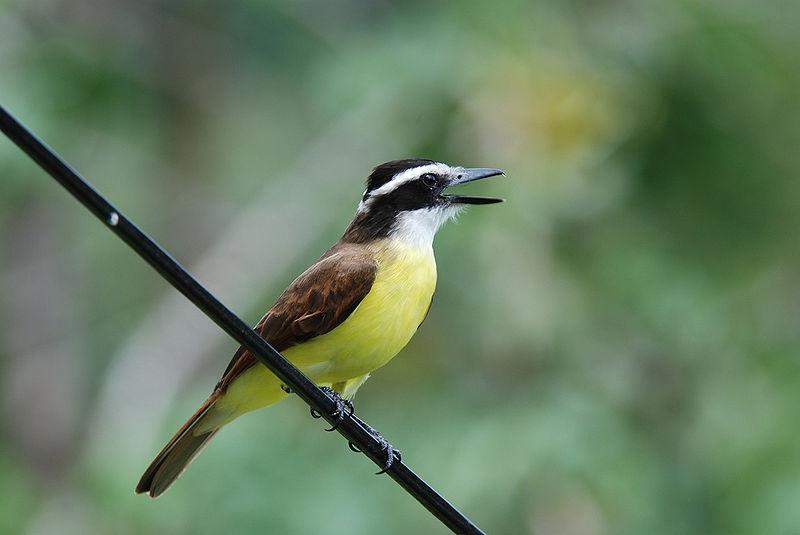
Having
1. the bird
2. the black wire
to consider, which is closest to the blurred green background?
the bird

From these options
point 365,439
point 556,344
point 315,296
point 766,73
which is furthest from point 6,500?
point 766,73

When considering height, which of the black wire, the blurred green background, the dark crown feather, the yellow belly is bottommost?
the black wire

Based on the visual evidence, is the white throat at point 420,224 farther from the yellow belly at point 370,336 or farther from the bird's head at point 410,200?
the yellow belly at point 370,336

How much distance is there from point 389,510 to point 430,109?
95.6 inches

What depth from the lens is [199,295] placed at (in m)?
2.81

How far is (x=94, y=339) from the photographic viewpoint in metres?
11.4

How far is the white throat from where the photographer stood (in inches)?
186

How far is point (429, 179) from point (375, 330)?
39.6 inches

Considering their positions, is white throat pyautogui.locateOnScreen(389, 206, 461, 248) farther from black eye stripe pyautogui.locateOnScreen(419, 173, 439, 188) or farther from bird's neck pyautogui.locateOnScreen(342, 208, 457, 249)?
black eye stripe pyautogui.locateOnScreen(419, 173, 439, 188)

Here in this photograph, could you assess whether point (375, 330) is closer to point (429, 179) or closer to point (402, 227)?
point (402, 227)

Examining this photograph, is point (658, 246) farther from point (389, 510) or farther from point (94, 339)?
point (94, 339)

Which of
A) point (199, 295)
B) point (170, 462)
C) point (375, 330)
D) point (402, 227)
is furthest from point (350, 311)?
point (199, 295)

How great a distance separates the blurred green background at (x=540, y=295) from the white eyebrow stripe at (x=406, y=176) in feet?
6.12

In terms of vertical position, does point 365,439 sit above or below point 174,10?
below
